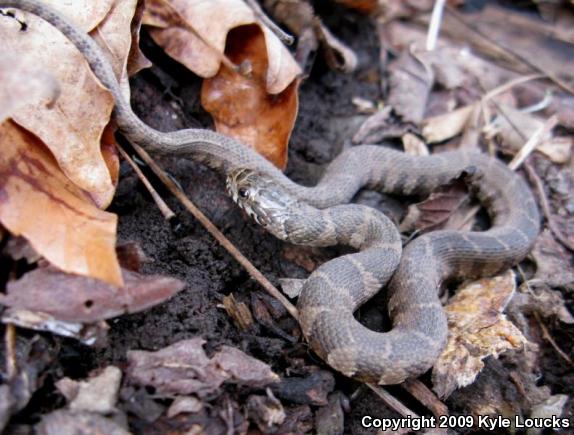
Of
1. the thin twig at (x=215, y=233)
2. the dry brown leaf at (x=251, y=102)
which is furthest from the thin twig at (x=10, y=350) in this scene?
the dry brown leaf at (x=251, y=102)

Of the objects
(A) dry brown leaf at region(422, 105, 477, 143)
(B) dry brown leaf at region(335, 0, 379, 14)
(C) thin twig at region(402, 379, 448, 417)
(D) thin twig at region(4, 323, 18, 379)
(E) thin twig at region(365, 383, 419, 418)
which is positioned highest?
(B) dry brown leaf at region(335, 0, 379, 14)

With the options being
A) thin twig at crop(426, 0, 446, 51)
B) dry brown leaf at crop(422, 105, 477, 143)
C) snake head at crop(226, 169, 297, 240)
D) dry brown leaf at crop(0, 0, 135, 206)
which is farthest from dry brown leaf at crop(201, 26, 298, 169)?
thin twig at crop(426, 0, 446, 51)

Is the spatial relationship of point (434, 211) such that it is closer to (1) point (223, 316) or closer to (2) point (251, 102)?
(2) point (251, 102)

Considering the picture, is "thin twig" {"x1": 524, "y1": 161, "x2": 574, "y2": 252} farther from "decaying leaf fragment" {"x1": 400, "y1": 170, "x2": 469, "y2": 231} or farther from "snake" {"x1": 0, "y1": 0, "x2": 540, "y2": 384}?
"decaying leaf fragment" {"x1": 400, "y1": 170, "x2": 469, "y2": 231}

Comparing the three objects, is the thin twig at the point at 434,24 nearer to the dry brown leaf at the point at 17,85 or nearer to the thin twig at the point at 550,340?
the thin twig at the point at 550,340

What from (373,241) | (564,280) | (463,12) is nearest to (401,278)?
(373,241)

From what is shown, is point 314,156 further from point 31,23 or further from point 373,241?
point 31,23
